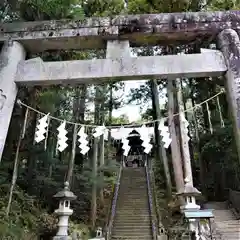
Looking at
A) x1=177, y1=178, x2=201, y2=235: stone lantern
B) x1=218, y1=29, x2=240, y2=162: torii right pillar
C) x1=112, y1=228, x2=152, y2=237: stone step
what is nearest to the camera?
x1=218, y1=29, x2=240, y2=162: torii right pillar

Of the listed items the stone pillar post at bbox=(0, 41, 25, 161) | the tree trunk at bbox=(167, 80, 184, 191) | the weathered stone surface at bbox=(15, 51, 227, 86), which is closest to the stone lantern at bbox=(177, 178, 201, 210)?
the tree trunk at bbox=(167, 80, 184, 191)

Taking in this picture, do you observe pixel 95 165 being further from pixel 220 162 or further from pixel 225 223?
pixel 220 162

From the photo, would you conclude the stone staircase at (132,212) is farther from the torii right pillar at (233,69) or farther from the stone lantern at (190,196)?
the torii right pillar at (233,69)

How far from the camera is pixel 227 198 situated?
51.3 ft

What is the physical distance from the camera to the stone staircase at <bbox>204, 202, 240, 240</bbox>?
387 inches

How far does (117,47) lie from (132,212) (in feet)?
31.0

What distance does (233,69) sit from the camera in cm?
518

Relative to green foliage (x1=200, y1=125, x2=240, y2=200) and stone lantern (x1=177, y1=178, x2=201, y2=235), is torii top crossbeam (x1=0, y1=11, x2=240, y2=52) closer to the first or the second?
stone lantern (x1=177, y1=178, x2=201, y2=235)

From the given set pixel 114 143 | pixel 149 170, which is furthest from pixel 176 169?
pixel 114 143

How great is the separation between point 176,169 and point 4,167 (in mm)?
6422

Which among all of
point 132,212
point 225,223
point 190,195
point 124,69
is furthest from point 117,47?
point 132,212

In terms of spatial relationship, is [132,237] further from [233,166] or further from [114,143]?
[114,143]

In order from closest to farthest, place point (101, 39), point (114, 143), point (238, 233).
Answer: point (101, 39)
point (238, 233)
point (114, 143)

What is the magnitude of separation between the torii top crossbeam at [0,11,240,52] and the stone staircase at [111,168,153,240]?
316 inches
